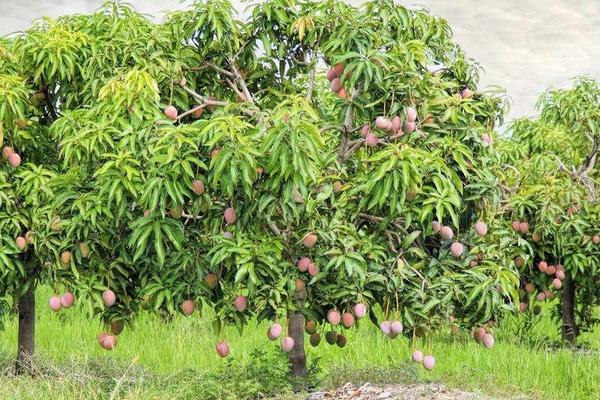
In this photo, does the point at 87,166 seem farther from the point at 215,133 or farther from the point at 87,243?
the point at 215,133

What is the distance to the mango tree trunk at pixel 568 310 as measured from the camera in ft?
32.8

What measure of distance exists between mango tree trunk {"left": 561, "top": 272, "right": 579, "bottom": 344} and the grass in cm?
27

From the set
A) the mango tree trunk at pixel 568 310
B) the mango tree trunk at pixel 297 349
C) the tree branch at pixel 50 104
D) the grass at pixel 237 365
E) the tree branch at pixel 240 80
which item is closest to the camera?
the tree branch at pixel 240 80

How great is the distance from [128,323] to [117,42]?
2214 millimetres

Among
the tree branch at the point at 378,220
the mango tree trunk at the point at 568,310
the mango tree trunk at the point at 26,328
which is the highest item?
the tree branch at the point at 378,220

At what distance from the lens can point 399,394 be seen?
18.9 feet

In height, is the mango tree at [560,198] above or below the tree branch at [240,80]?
below

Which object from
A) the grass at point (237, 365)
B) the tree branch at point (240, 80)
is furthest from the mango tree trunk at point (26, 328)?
the tree branch at point (240, 80)

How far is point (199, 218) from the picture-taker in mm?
5273

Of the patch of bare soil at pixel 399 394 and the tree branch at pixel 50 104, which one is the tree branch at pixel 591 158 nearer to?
the patch of bare soil at pixel 399 394

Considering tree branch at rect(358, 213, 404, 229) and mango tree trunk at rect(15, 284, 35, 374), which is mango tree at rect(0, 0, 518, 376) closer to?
tree branch at rect(358, 213, 404, 229)

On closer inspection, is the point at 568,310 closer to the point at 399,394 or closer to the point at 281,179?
the point at 399,394

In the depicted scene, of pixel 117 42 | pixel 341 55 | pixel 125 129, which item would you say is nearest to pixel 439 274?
pixel 341 55

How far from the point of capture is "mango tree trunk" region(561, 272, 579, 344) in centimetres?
999
